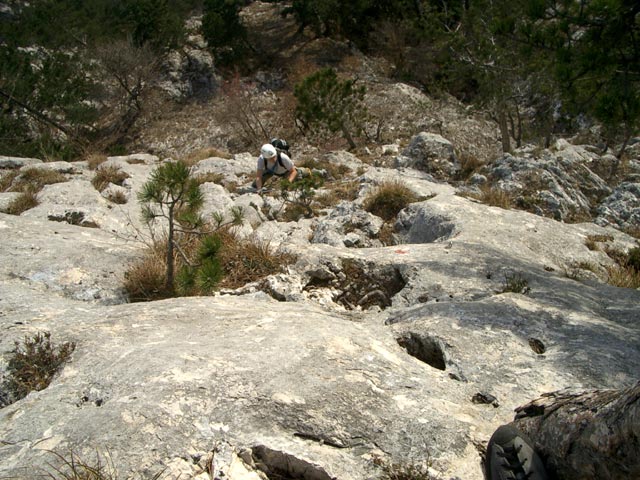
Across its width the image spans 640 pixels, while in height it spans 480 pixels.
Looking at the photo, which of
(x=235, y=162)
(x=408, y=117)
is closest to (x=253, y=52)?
(x=408, y=117)

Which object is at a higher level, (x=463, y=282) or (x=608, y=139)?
(x=608, y=139)

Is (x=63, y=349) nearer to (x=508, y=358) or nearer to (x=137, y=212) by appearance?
(x=508, y=358)

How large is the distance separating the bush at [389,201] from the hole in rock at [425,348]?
497 cm

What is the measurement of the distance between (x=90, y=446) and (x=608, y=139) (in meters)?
14.4

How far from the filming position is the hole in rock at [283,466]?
208 centimetres

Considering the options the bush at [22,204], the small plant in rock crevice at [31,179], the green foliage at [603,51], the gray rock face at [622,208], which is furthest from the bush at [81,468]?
the gray rock face at [622,208]

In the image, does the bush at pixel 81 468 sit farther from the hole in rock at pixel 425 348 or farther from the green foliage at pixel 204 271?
the hole in rock at pixel 425 348

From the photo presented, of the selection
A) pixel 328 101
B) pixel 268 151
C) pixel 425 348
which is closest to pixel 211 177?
pixel 268 151

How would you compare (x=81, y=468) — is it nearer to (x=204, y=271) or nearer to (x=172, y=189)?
(x=204, y=271)

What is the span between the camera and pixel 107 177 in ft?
32.7

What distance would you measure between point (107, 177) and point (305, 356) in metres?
8.75

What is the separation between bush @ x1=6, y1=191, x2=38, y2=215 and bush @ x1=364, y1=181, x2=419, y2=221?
5.59 meters

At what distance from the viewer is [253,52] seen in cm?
2817

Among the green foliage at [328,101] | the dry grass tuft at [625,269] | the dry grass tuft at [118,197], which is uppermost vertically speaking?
the green foliage at [328,101]
